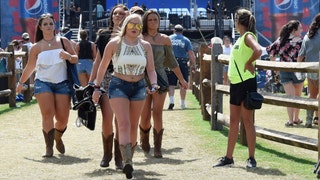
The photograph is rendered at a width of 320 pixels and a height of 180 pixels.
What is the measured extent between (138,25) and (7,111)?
1024 cm

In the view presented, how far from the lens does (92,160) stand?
10.4 metres

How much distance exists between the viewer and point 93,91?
9.27 m

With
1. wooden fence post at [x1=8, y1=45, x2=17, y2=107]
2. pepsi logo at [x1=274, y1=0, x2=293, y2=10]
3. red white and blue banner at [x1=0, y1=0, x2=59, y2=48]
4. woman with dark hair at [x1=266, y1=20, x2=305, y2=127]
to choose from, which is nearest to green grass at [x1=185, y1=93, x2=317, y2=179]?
woman with dark hair at [x1=266, y1=20, x2=305, y2=127]

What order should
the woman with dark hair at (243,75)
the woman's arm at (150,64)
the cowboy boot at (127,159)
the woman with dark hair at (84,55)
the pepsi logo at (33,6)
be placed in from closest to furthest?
1. the cowboy boot at (127,159)
2. the woman's arm at (150,64)
3. the woman with dark hair at (243,75)
4. the woman with dark hair at (84,55)
5. the pepsi logo at (33,6)

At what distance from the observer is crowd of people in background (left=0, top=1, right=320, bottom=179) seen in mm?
8797

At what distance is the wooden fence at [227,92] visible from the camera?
9.77m

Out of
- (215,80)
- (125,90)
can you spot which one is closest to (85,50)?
(215,80)

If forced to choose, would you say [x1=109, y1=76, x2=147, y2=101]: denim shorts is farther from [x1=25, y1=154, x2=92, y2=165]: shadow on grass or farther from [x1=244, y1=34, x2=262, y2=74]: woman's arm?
[x1=25, y1=154, x2=92, y2=165]: shadow on grass

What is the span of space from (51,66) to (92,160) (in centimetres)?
126

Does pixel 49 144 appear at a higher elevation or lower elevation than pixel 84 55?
lower

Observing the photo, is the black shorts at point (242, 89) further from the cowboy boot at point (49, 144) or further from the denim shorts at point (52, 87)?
the cowboy boot at point (49, 144)

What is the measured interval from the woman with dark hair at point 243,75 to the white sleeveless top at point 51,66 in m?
2.29

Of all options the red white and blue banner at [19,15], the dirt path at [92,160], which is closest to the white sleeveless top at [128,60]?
the dirt path at [92,160]

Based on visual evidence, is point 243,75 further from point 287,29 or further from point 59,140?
point 287,29
